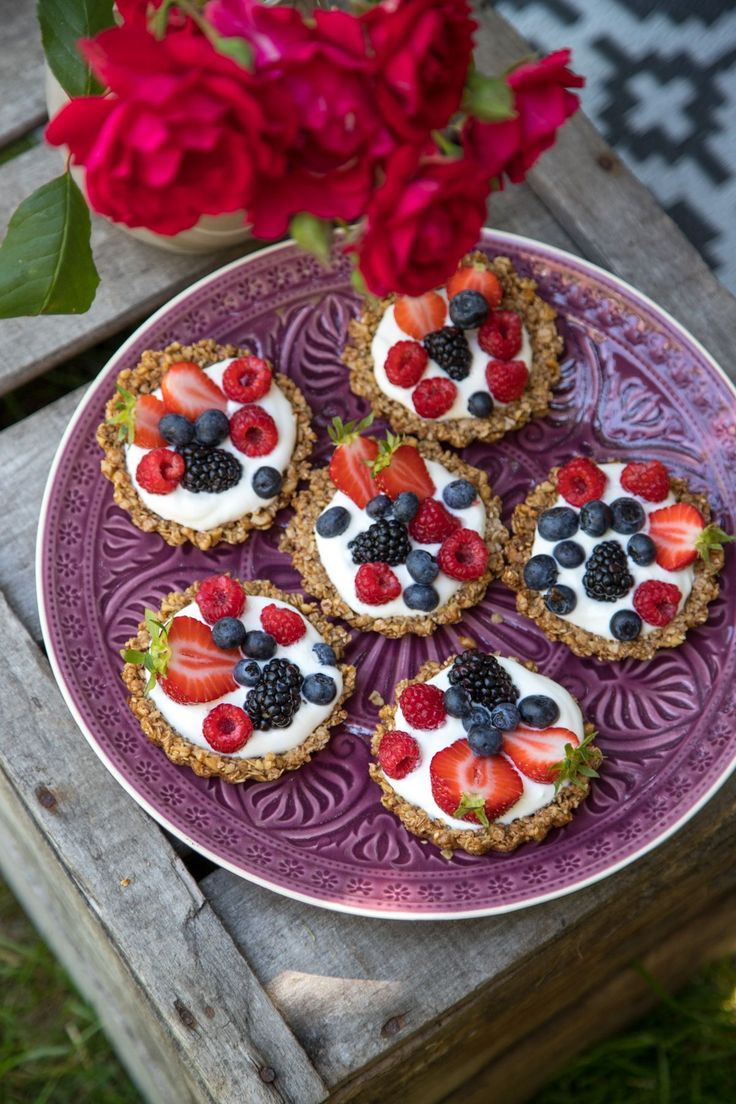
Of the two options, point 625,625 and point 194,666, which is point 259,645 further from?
point 625,625

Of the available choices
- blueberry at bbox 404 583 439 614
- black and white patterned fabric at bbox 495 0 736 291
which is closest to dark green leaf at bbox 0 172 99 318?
blueberry at bbox 404 583 439 614

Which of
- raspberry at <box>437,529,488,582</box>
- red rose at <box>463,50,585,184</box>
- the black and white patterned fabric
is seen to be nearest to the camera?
red rose at <box>463,50,585,184</box>

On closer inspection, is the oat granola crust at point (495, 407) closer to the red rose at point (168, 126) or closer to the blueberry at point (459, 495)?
the blueberry at point (459, 495)

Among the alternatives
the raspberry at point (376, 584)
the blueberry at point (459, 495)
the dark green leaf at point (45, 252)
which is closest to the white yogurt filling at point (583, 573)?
the blueberry at point (459, 495)

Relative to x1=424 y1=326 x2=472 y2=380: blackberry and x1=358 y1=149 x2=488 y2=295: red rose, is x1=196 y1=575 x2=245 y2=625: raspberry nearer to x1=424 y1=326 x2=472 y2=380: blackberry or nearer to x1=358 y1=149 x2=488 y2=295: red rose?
x1=424 y1=326 x2=472 y2=380: blackberry

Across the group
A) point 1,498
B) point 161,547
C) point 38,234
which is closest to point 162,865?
point 161,547

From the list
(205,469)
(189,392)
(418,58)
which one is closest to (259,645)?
(205,469)
